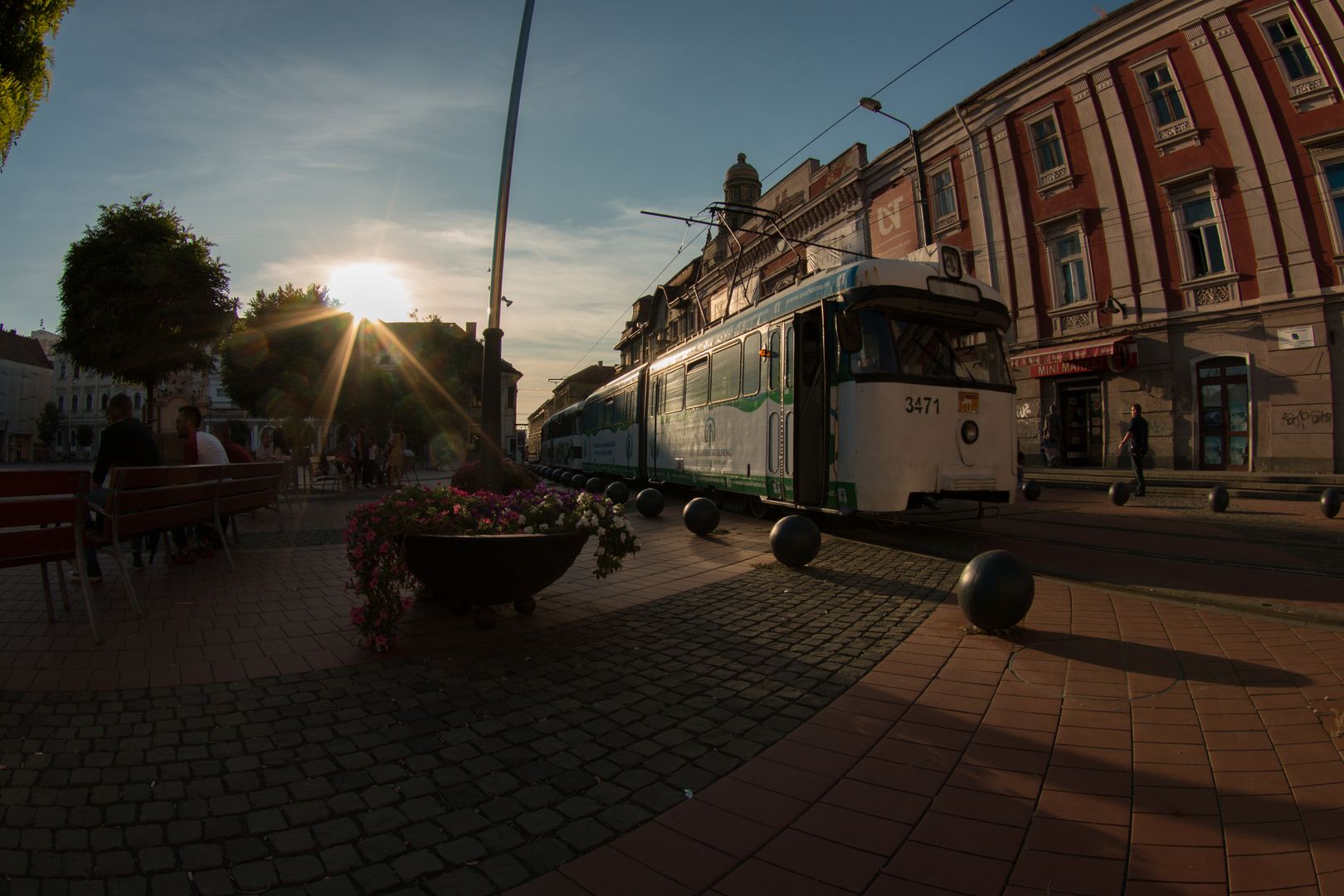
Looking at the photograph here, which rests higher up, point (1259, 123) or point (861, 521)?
point (1259, 123)

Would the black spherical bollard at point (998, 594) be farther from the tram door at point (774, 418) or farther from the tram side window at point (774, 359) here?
the tram side window at point (774, 359)

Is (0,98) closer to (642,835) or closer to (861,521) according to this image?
(642,835)

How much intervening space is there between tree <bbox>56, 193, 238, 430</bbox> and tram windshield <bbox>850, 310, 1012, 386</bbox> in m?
17.7

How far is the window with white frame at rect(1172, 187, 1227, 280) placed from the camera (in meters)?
18.0

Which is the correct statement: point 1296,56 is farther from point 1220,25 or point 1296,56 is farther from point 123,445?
point 123,445

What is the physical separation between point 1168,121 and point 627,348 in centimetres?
5529

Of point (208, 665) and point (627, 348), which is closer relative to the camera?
point (208, 665)

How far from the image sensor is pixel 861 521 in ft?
35.9

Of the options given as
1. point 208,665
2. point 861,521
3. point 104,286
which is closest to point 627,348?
point 104,286

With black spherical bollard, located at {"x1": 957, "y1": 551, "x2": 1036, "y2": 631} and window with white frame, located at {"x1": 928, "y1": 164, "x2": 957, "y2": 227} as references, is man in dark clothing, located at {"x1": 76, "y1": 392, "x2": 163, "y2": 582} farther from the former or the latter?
window with white frame, located at {"x1": 928, "y1": 164, "x2": 957, "y2": 227}

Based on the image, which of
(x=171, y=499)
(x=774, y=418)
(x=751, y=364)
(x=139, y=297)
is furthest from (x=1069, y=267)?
(x=139, y=297)

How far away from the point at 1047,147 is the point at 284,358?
28.2 m

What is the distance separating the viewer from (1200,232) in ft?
60.7

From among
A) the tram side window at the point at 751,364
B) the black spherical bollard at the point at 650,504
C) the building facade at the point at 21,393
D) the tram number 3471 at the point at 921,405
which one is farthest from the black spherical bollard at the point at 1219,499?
the building facade at the point at 21,393
